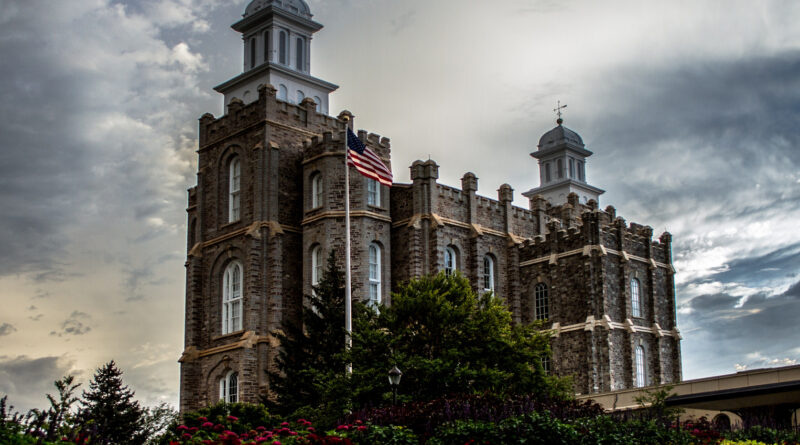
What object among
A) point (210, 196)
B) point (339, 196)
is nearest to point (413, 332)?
point (339, 196)

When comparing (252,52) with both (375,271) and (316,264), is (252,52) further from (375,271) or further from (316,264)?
(375,271)

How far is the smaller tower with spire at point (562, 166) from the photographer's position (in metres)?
73.7

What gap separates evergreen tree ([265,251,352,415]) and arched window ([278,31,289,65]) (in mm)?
20133

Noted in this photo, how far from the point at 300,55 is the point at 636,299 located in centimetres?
2200

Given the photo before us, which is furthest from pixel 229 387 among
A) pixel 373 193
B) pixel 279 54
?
pixel 279 54

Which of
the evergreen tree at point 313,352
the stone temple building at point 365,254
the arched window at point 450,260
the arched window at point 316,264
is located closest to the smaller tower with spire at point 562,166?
the stone temple building at point 365,254

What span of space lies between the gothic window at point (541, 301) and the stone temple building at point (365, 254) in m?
0.07

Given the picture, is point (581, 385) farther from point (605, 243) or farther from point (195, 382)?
point (195, 382)

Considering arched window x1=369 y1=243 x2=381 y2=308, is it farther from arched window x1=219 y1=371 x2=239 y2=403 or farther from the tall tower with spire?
the tall tower with spire

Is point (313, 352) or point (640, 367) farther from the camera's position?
point (640, 367)

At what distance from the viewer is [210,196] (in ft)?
153

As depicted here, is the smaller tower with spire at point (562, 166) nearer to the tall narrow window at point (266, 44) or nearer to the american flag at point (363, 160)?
the tall narrow window at point (266, 44)

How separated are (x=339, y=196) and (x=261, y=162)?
405 centimetres

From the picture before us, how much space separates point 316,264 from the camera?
42344 mm
